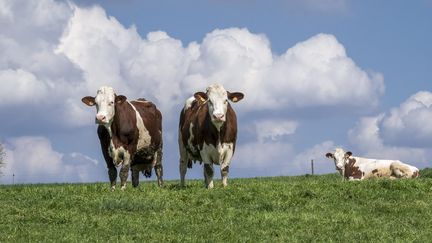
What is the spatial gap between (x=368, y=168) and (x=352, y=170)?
0.82m

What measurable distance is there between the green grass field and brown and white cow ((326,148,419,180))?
1310 cm

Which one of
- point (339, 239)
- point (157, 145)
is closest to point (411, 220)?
point (339, 239)

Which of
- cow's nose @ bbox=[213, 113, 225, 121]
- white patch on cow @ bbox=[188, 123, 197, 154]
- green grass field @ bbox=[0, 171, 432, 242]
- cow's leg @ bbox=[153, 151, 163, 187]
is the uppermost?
cow's nose @ bbox=[213, 113, 225, 121]

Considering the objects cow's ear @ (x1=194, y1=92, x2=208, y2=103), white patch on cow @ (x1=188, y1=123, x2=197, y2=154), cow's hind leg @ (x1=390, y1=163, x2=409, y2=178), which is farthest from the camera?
cow's hind leg @ (x1=390, y1=163, x2=409, y2=178)

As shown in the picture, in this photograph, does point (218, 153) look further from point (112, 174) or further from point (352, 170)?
point (352, 170)

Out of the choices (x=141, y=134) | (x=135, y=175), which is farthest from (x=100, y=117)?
(x=135, y=175)

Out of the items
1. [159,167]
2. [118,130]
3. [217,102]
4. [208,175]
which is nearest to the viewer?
[217,102]

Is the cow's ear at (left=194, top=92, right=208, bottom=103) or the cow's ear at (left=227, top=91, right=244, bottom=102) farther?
the cow's ear at (left=194, top=92, right=208, bottom=103)

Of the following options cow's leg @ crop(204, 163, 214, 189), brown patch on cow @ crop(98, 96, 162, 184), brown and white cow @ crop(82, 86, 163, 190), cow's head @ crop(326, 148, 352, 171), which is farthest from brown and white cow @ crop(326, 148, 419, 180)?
cow's leg @ crop(204, 163, 214, 189)

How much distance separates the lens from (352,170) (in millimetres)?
34062

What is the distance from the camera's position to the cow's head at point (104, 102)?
20.9 m

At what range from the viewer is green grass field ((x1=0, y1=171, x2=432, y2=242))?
1278cm

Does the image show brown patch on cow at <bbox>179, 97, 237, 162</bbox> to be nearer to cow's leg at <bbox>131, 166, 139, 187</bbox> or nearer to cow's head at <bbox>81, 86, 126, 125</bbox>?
A: cow's head at <bbox>81, 86, 126, 125</bbox>

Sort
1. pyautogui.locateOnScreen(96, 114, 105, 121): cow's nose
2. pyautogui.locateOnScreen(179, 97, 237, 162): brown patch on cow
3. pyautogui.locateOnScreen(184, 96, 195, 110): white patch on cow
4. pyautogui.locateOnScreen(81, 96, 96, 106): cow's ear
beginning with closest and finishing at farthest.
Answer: pyautogui.locateOnScreen(179, 97, 237, 162): brown patch on cow → pyautogui.locateOnScreen(96, 114, 105, 121): cow's nose → pyautogui.locateOnScreen(81, 96, 96, 106): cow's ear → pyautogui.locateOnScreen(184, 96, 195, 110): white patch on cow
